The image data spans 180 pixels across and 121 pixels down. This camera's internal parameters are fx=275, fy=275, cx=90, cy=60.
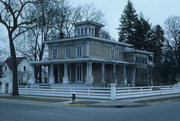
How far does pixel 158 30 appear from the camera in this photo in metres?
71.8

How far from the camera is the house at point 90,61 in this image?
124 ft

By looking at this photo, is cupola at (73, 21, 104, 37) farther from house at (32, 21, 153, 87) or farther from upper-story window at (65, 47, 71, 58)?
upper-story window at (65, 47, 71, 58)

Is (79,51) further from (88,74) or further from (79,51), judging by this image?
(88,74)

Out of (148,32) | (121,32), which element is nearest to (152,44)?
(148,32)

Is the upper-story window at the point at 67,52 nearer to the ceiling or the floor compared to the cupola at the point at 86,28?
nearer to the floor

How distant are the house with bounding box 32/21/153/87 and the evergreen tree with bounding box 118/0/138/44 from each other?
2610 centimetres

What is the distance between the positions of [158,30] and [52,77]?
39900 millimetres

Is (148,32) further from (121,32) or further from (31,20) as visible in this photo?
(31,20)

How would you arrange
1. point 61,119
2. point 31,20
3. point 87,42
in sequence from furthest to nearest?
point 87,42, point 31,20, point 61,119

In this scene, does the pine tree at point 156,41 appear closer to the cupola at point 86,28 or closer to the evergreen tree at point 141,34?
the evergreen tree at point 141,34

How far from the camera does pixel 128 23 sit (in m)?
73.4

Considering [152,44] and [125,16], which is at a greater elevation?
[125,16]

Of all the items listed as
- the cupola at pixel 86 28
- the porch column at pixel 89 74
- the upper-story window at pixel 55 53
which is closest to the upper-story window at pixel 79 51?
the porch column at pixel 89 74

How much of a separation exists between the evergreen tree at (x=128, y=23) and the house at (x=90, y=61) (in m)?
26.1
